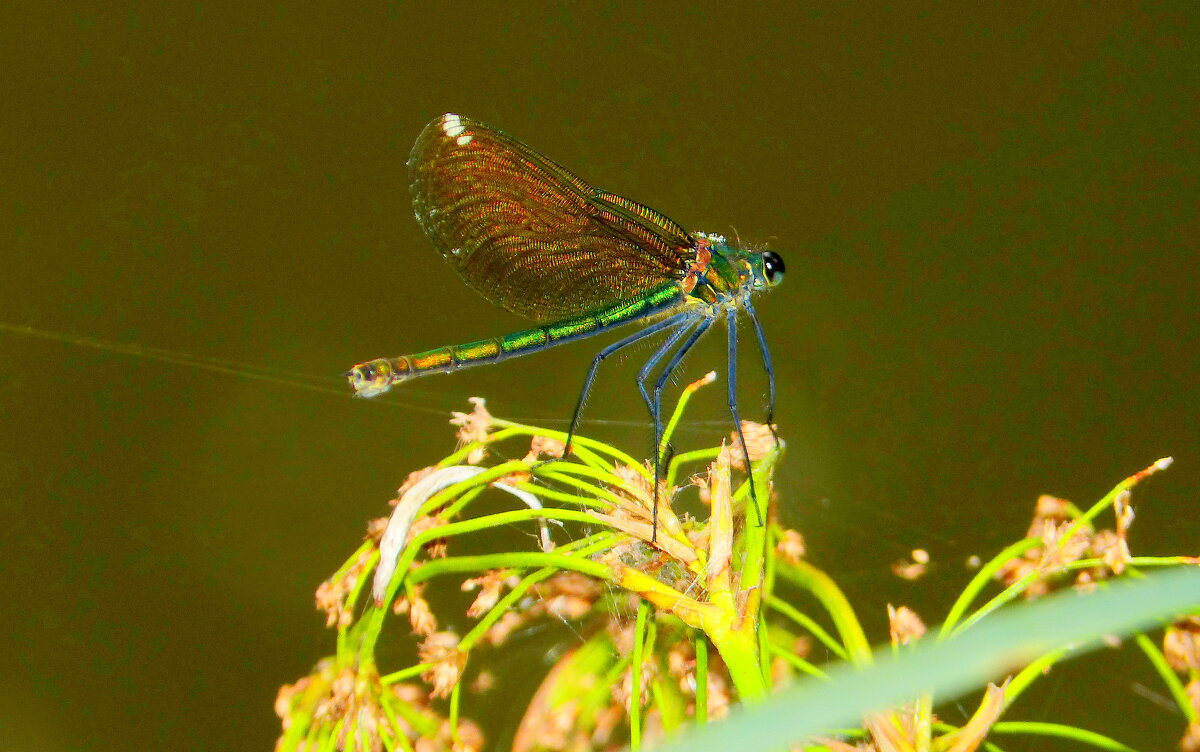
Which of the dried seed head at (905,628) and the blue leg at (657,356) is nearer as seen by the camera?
the dried seed head at (905,628)

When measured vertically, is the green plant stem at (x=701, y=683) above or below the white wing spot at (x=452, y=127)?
below

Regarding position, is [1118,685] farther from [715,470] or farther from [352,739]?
[352,739]

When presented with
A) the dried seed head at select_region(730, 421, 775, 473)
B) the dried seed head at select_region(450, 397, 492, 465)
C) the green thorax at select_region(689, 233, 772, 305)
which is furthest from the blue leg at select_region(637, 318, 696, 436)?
the dried seed head at select_region(450, 397, 492, 465)

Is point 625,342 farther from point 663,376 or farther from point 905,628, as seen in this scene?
point 905,628

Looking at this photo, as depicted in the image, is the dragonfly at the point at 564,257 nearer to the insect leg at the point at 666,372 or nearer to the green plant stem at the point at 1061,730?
the insect leg at the point at 666,372

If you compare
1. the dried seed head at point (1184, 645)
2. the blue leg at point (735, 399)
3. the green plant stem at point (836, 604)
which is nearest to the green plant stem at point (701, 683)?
the blue leg at point (735, 399)

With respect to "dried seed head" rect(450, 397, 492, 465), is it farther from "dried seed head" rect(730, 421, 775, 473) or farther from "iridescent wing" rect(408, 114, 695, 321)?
"iridescent wing" rect(408, 114, 695, 321)

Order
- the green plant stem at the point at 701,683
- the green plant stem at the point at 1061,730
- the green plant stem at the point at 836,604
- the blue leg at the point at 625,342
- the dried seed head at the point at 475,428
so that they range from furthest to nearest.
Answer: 1. the blue leg at the point at 625,342
2. the dried seed head at the point at 475,428
3. the green plant stem at the point at 836,604
4. the green plant stem at the point at 1061,730
5. the green plant stem at the point at 701,683

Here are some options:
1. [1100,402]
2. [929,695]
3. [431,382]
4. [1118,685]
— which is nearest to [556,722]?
[929,695]
